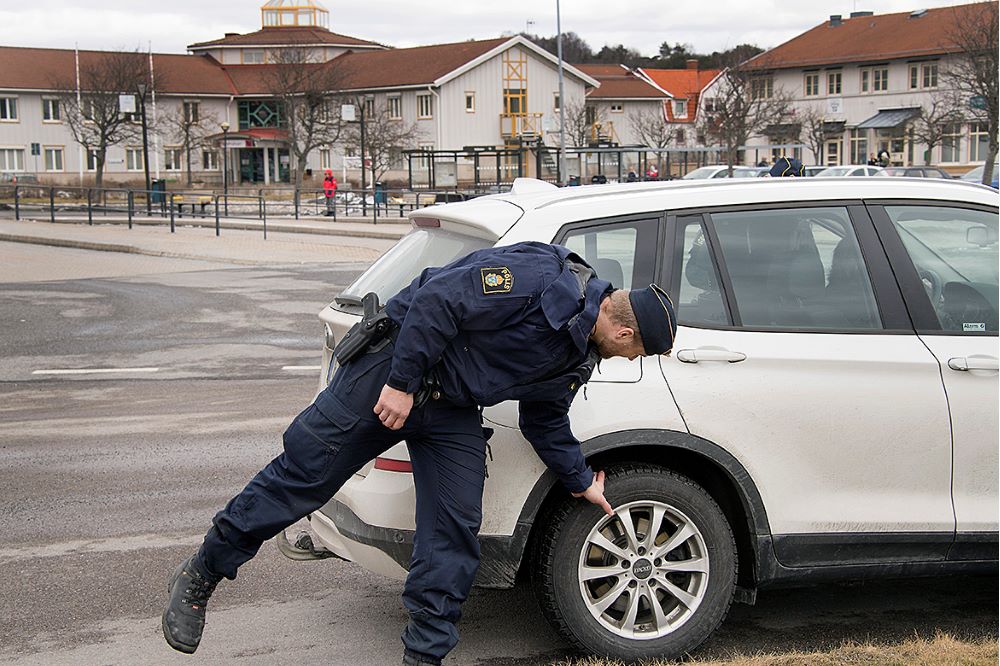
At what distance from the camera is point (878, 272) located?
4.65 meters

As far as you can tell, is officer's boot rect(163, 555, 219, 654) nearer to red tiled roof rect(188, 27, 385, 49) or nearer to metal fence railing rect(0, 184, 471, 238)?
metal fence railing rect(0, 184, 471, 238)

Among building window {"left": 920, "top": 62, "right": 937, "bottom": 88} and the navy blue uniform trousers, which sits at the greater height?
building window {"left": 920, "top": 62, "right": 937, "bottom": 88}

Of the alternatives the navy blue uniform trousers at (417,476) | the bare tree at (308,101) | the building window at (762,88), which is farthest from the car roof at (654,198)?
the bare tree at (308,101)

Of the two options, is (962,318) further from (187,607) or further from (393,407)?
(187,607)

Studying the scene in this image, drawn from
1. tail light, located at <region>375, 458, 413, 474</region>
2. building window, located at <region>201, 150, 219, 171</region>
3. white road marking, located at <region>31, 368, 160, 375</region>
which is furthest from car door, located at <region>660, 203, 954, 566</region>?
building window, located at <region>201, 150, 219, 171</region>

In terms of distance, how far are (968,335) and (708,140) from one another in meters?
77.0

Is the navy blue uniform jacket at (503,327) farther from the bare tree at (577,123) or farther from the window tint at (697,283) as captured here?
the bare tree at (577,123)

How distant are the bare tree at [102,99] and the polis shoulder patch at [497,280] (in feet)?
234

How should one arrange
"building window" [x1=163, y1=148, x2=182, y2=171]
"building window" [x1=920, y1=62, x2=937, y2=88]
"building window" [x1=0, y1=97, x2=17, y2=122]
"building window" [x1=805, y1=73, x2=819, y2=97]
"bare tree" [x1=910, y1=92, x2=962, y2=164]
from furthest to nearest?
"building window" [x1=805, y1=73, x2=819, y2=97] < "building window" [x1=163, y1=148, x2=182, y2=171] < "building window" [x1=0, y1=97, x2=17, y2=122] < "building window" [x1=920, y1=62, x2=937, y2=88] < "bare tree" [x1=910, y1=92, x2=962, y2=164]

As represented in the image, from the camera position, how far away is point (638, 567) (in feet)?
14.3

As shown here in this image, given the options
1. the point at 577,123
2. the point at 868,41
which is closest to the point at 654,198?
the point at 577,123

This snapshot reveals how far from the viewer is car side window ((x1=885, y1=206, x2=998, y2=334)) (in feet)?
15.4

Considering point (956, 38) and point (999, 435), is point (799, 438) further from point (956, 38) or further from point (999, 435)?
point (956, 38)

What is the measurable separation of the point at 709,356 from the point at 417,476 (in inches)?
44.2
